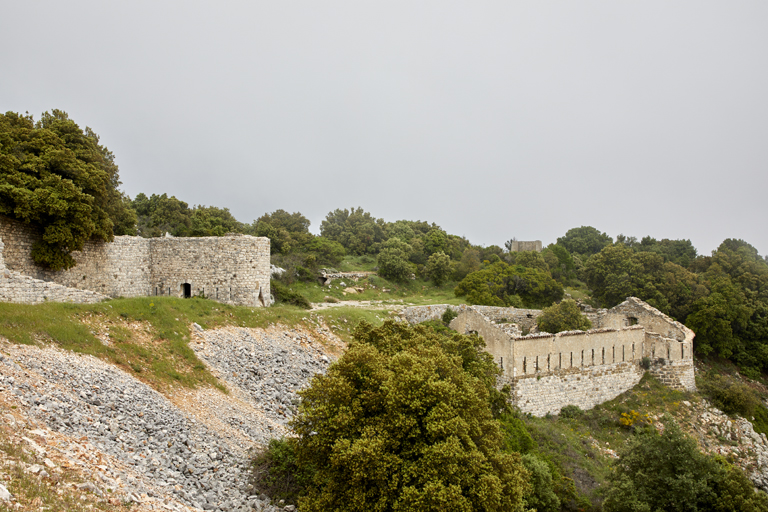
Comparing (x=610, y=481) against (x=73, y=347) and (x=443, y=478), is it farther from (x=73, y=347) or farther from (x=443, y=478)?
(x=73, y=347)

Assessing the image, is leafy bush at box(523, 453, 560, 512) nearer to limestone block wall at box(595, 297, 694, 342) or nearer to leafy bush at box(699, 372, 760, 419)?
limestone block wall at box(595, 297, 694, 342)

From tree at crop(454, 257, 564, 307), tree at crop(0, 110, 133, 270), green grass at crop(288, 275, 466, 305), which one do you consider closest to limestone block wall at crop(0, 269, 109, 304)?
tree at crop(0, 110, 133, 270)

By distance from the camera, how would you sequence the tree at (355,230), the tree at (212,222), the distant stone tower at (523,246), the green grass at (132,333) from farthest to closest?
1. the distant stone tower at (523,246)
2. the tree at (355,230)
3. the tree at (212,222)
4. the green grass at (132,333)

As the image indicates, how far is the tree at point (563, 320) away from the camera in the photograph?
23.2 metres

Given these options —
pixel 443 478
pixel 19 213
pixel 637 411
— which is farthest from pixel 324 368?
pixel 637 411

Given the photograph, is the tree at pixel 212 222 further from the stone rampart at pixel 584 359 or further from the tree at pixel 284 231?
the stone rampart at pixel 584 359

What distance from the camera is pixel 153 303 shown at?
15.0m

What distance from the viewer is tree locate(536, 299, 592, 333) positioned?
23.2 metres

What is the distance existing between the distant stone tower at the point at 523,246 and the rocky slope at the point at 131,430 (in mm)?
55832

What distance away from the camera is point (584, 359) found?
747 inches

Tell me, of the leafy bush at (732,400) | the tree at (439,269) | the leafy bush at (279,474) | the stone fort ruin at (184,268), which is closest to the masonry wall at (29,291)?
the stone fort ruin at (184,268)

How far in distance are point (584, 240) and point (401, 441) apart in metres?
67.0

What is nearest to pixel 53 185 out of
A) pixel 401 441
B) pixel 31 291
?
pixel 31 291

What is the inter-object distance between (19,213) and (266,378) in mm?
10317
